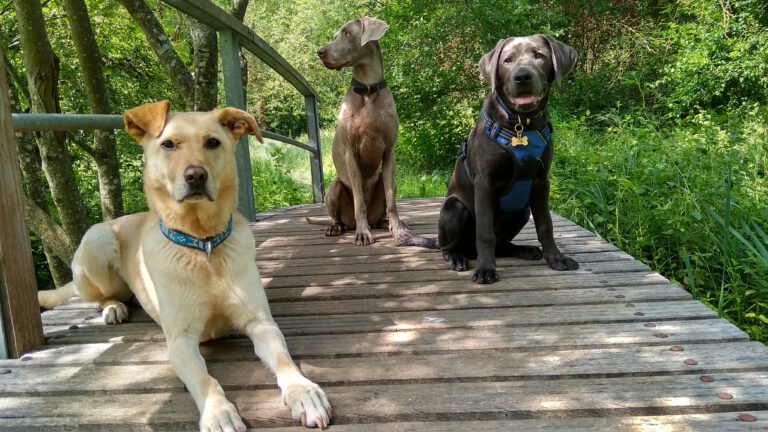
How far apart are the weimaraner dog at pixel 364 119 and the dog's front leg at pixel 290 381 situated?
203 centimetres

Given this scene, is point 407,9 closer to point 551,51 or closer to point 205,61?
point 205,61

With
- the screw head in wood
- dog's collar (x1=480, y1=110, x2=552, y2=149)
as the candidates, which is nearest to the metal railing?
dog's collar (x1=480, y1=110, x2=552, y2=149)

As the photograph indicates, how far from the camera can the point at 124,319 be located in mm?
2418

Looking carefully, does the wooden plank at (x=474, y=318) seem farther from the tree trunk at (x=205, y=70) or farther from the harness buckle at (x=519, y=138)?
the tree trunk at (x=205, y=70)

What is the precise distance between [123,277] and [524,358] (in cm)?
192

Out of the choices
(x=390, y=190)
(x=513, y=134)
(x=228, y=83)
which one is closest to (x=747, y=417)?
(x=513, y=134)

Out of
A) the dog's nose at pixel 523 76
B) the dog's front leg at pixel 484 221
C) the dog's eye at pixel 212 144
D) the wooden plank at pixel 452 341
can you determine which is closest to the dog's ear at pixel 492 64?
the dog's nose at pixel 523 76

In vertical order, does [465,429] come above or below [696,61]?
below

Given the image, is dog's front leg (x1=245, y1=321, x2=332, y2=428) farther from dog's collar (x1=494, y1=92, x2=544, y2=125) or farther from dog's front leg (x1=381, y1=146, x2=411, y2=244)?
dog's front leg (x1=381, y1=146, x2=411, y2=244)

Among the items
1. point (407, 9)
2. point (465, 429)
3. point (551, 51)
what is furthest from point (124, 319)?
point (407, 9)

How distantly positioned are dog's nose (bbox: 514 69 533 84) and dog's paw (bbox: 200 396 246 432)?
2165 millimetres

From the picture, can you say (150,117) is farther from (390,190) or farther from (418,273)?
(390,190)

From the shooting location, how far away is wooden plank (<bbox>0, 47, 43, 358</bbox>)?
73.8 inches

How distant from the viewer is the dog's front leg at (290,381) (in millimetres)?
1483
